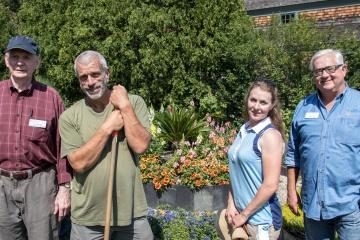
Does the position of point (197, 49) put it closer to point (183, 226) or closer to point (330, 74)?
point (183, 226)

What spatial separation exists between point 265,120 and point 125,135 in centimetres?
93

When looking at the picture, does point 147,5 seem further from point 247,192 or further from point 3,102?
point 247,192

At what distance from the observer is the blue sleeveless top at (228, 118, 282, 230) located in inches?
117

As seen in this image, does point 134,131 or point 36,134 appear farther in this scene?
point 36,134

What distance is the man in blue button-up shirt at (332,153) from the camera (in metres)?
3.02

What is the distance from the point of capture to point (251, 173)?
118 inches

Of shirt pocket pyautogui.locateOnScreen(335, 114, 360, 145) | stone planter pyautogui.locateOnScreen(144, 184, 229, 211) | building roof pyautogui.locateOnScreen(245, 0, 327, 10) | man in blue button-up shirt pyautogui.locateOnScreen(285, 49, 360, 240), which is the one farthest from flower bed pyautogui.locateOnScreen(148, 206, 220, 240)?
building roof pyautogui.locateOnScreen(245, 0, 327, 10)

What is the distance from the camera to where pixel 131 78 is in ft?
31.0

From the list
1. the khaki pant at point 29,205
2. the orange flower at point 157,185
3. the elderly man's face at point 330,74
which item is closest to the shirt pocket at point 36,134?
the khaki pant at point 29,205

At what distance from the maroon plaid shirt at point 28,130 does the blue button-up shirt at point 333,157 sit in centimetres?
174

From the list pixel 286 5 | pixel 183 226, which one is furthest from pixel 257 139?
pixel 286 5

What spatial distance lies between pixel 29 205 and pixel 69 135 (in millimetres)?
691

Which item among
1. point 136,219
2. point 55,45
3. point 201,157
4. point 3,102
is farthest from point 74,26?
point 136,219

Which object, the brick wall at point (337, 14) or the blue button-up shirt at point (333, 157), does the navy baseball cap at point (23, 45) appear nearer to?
the blue button-up shirt at point (333, 157)
